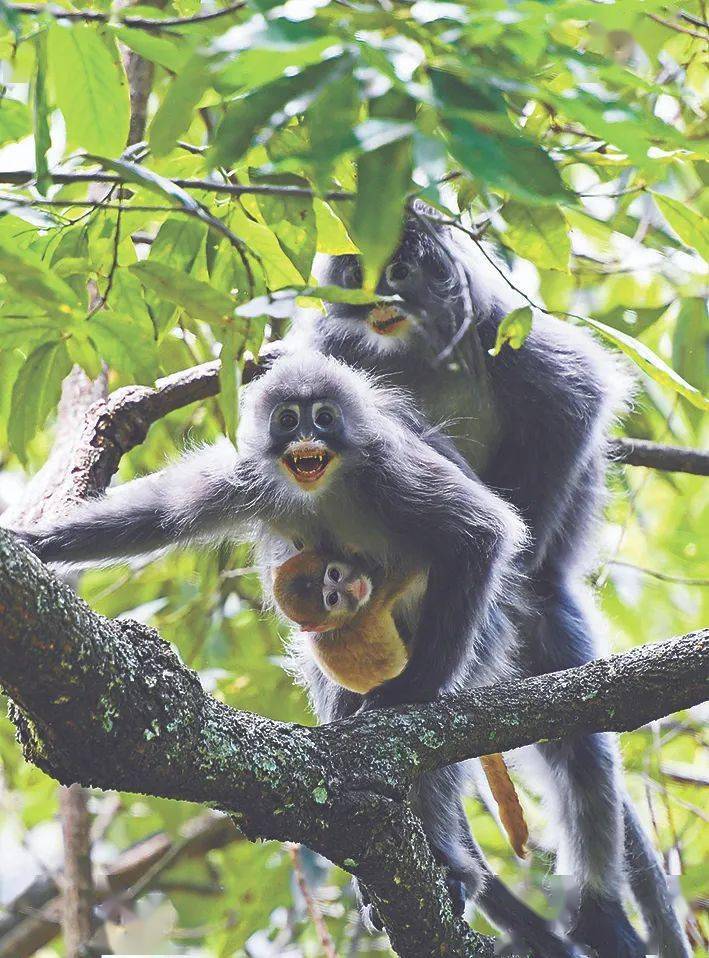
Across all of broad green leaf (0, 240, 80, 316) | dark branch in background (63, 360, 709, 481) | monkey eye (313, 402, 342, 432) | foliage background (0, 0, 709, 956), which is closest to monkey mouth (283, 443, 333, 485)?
monkey eye (313, 402, 342, 432)

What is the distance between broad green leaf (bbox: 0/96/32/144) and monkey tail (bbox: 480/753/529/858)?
211cm

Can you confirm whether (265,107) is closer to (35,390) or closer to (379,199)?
(379,199)

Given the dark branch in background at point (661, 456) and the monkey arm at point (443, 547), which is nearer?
the monkey arm at point (443, 547)

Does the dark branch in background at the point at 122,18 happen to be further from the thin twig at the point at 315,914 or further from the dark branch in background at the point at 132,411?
the thin twig at the point at 315,914

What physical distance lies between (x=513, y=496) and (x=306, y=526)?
730 millimetres

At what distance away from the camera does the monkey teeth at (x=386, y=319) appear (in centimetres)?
368

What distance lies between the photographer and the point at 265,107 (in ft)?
4.18

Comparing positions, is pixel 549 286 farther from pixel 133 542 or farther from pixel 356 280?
pixel 133 542

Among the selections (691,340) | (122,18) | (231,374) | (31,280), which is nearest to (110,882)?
(691,340)

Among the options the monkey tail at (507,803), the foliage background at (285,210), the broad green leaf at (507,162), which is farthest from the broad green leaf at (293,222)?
the monkey tail at (507,803)

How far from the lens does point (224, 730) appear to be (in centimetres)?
214

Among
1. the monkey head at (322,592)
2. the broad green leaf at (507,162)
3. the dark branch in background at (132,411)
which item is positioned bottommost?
the monkey head at (322,592)

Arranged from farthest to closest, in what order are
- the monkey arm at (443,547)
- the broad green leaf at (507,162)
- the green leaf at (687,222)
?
the monkey arm at (443,547) < the green leaf at (687,222) < the broad green leaf at (507,162)

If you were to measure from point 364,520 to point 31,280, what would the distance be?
6.25 ft
